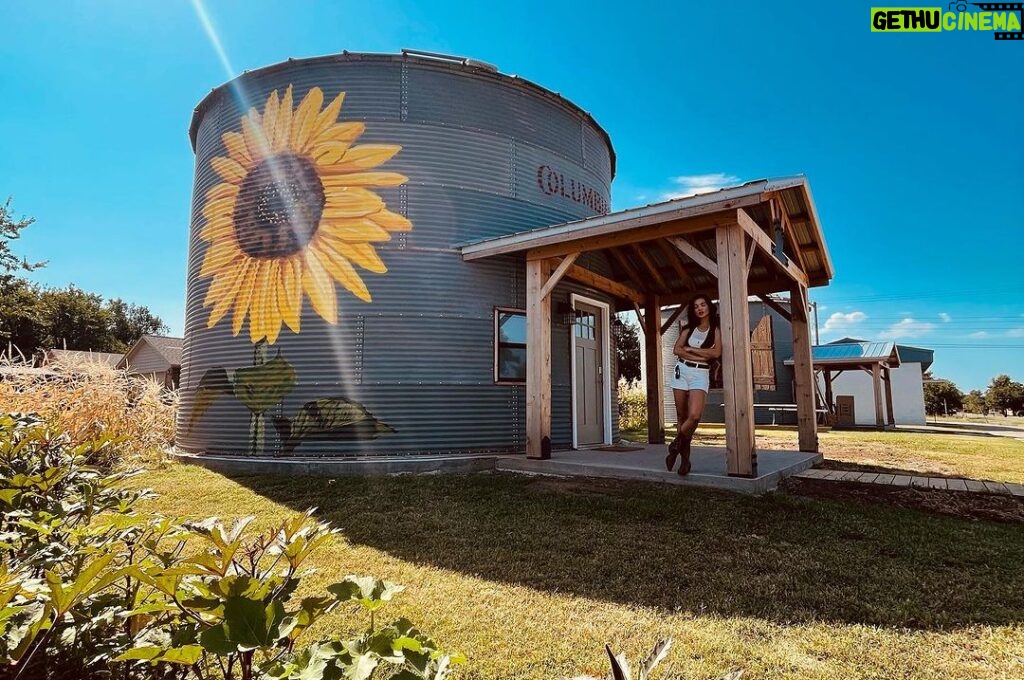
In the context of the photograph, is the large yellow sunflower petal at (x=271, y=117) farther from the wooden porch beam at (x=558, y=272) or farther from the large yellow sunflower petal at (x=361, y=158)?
the wooden porch beam at (x=558, y=272)

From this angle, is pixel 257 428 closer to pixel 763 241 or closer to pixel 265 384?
pixel 265 384

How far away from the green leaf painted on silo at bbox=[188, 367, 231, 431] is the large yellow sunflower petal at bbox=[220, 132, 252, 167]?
131 inches

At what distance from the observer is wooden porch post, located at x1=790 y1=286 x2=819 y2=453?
7.84 metres

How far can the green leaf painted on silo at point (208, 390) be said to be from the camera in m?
7.80

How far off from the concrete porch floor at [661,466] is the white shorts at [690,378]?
923mm

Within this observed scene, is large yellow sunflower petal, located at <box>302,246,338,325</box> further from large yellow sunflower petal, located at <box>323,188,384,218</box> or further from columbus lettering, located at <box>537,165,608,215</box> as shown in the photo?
columbus lettering, located at <box>537,165,608,215</box>

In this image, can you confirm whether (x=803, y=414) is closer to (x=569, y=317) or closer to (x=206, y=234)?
(x=569, y=317)

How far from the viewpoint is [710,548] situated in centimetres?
355

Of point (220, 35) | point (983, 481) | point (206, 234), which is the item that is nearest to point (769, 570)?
point (983, 481)

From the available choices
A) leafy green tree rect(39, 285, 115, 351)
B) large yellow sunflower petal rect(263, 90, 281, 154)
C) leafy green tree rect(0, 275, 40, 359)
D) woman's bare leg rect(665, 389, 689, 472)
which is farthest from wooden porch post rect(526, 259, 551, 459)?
leafy green tree rect(39, 285, 115, 351)

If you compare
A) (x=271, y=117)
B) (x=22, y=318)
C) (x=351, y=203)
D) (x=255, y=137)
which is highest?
(x=22, y=318)

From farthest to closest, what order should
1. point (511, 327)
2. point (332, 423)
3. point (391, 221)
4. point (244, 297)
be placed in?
point (511, 327), point (244, 297), point (391, 221), point (332, 423)

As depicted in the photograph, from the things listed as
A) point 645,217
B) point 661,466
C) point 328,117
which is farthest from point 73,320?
point 661,466

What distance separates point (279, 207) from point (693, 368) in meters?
6.35
